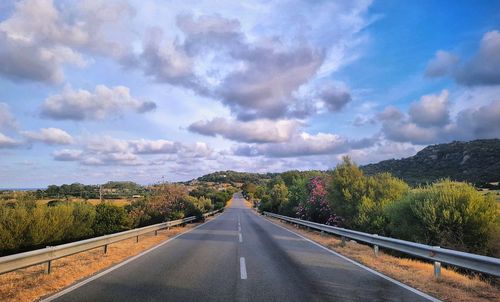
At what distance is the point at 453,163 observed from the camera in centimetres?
5534

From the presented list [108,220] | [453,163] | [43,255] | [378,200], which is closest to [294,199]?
[378,200]

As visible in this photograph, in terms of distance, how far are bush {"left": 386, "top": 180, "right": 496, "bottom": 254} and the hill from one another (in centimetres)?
2963

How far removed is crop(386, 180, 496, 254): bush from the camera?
44.7 feet

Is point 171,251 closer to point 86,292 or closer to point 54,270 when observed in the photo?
point 54,270


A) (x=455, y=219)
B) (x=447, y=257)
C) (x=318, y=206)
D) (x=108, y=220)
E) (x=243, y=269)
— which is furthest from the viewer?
(x=318, y=206)

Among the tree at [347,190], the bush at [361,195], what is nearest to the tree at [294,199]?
the tree at [347,190]

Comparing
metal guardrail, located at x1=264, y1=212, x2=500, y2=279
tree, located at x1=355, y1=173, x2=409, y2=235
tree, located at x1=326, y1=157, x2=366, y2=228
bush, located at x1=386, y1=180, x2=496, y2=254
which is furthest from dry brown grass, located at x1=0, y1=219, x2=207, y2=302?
tree, located at x1=326, y1=157, x2=366, y2=228

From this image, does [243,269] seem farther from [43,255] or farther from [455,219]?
[455,219]

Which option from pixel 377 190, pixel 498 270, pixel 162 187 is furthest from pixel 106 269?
pixel 162 187

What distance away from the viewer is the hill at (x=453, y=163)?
46.9 m

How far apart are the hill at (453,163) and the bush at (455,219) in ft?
→ 97.2

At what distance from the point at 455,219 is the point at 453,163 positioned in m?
46.5

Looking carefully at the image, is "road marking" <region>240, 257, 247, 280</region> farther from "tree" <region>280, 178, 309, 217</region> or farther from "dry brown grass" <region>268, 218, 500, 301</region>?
"tree" <region>280, 178, 309, 217</region>

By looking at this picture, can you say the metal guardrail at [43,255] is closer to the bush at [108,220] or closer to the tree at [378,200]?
the bush at [108,220]
